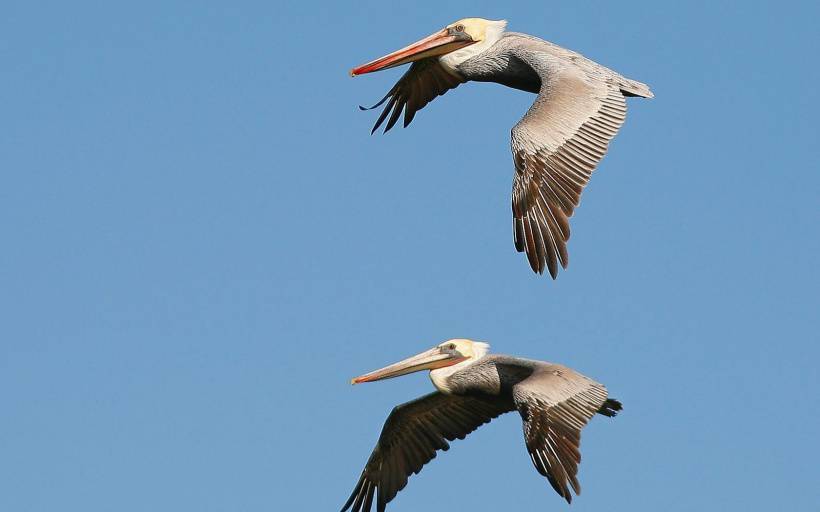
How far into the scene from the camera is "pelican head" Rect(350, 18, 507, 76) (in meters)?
19.4

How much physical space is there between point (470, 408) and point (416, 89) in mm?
3881

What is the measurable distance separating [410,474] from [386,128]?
4050 millimetres

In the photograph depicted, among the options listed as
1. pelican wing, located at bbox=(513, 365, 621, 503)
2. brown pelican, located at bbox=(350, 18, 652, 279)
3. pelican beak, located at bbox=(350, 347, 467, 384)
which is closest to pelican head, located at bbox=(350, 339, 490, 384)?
pelican beak, located at bbox=(350, 347, 467, 384)

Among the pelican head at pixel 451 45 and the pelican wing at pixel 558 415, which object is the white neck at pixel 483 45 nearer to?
the pelican head at pixel 451 45

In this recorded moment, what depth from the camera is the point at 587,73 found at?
59.3ft

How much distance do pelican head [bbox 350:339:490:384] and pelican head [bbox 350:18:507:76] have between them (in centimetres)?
282

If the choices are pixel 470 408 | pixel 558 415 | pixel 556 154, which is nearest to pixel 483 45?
pixel 556 154

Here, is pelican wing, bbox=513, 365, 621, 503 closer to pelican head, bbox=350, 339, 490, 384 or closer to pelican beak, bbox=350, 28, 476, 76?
pelican head, bbox=350, 339, 490, 384

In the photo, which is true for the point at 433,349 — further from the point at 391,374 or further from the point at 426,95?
the point at 426,95

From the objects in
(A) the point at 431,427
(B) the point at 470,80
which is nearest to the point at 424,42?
(B) the point at 470,80

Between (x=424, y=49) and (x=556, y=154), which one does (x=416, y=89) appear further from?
(x=556, y=154)

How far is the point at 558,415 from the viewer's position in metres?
16.2

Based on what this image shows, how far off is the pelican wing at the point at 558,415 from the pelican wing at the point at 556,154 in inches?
39.8

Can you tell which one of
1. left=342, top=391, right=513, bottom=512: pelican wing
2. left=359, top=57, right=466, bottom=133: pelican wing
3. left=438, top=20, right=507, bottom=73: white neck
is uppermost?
left=359, top=57, right=466, bottom=133: pelican wing
